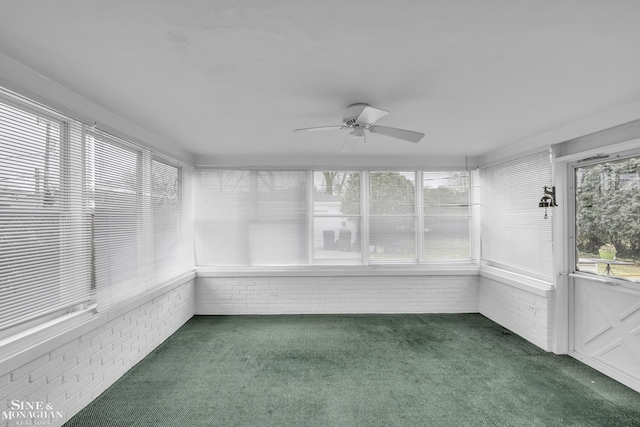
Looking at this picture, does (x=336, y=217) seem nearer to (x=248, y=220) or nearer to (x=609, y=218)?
(x=248, y=220)

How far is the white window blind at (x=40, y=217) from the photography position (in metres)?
2.01

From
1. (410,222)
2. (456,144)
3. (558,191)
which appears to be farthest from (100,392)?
(558,191)

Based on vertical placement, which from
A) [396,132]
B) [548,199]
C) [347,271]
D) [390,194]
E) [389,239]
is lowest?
[347,271]

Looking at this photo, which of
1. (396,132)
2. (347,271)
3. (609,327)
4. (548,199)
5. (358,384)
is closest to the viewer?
(396,132)

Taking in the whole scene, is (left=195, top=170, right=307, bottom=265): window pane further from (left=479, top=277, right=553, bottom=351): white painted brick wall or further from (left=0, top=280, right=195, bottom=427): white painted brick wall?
(left=479, top=277, right=553, bottom=351): white painted brick wall

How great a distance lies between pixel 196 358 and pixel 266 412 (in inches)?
53.0

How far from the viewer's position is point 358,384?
2.96 metres

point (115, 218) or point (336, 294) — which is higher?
Answer: point (115, 218)

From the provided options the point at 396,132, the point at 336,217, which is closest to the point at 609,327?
the point at 396,132

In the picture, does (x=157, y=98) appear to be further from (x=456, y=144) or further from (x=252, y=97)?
(x=456, y=144)

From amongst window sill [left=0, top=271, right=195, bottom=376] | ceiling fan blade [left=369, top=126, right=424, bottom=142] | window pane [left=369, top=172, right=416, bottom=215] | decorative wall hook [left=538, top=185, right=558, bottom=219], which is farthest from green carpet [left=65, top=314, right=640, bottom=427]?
ceiling fan blade [left=369, top=126, right=424, bottom=142]

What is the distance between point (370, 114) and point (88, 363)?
3140mm

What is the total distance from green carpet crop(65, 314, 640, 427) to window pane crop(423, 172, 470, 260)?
135 cm

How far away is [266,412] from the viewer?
2.55 m
